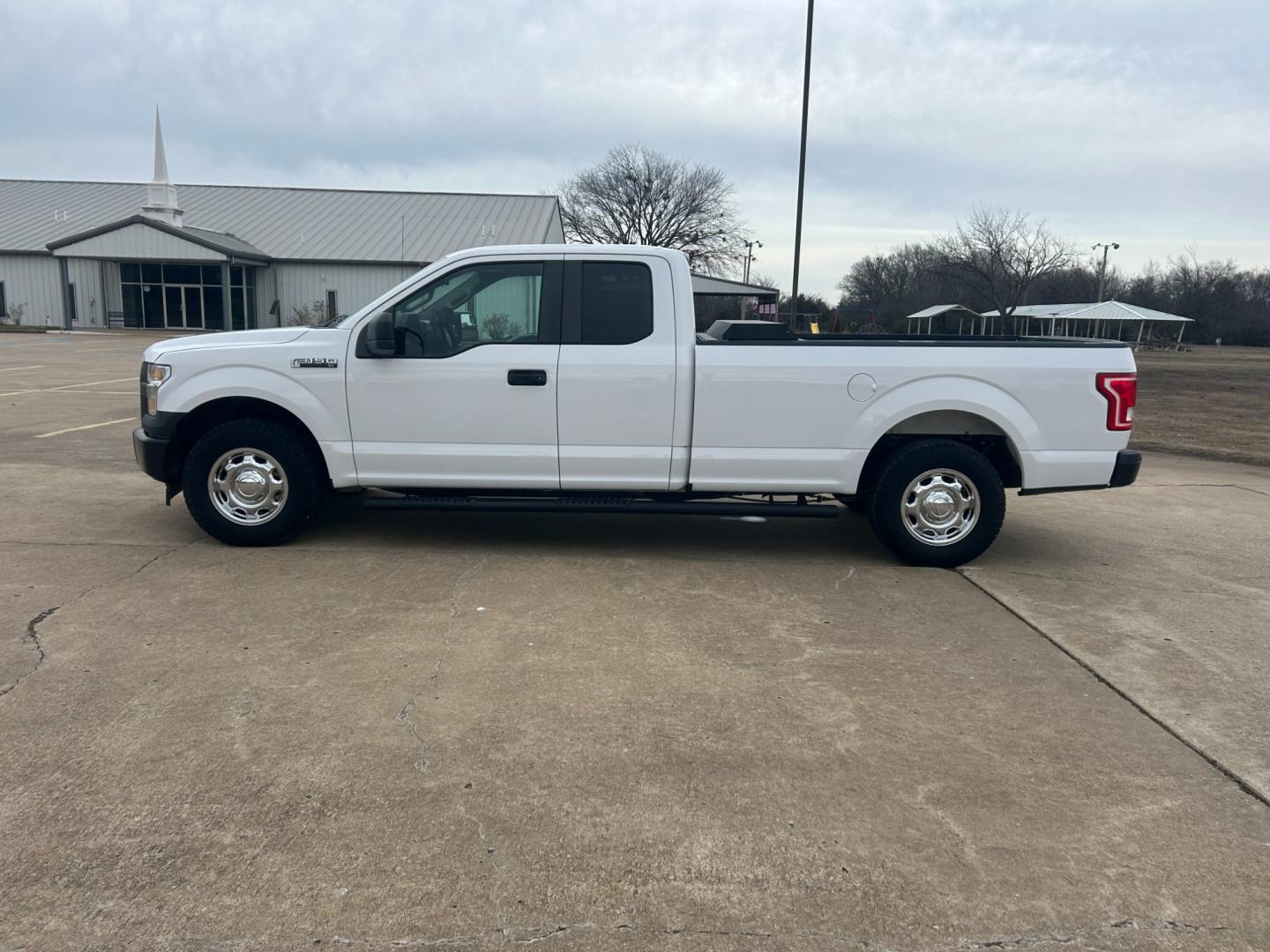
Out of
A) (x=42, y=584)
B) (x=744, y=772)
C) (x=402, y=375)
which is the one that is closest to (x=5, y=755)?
(x=42, y=584)

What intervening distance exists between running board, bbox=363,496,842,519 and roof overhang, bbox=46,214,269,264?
126 feet

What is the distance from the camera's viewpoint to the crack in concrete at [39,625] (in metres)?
4.24

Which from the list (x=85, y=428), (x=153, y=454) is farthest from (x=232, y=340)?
(x=85, y=428)

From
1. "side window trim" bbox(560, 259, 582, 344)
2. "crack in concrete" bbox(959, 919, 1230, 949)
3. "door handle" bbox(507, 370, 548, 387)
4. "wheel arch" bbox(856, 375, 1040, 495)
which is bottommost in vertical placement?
"crack in concrete" bbox(959, 919, 1230, 949)

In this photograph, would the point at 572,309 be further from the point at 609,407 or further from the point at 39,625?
the point at 39,625

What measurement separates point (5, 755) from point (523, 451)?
3.38 m

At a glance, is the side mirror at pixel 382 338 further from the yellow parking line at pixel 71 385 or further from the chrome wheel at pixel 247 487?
the yellow parking line at pixel 71 385

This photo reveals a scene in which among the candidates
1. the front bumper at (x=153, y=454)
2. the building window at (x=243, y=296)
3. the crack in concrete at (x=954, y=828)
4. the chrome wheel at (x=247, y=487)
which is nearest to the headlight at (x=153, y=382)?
the front bumper at (x=153, y=454)

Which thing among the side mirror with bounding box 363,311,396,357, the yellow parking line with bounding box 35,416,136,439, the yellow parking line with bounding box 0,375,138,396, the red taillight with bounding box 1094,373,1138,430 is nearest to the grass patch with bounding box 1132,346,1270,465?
the red taillight with bounding box 1094,373,1138,430

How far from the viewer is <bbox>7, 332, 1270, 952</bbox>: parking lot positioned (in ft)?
9.29

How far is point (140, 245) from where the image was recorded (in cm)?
4088

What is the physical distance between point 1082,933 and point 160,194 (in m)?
48.5

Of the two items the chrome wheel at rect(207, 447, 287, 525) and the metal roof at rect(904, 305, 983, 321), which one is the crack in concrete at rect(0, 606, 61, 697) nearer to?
the chrome wheel at rect(207, 447, 287, 525)

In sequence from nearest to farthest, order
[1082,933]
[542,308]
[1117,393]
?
[1082,933] < [1117,393] < [542,308]
